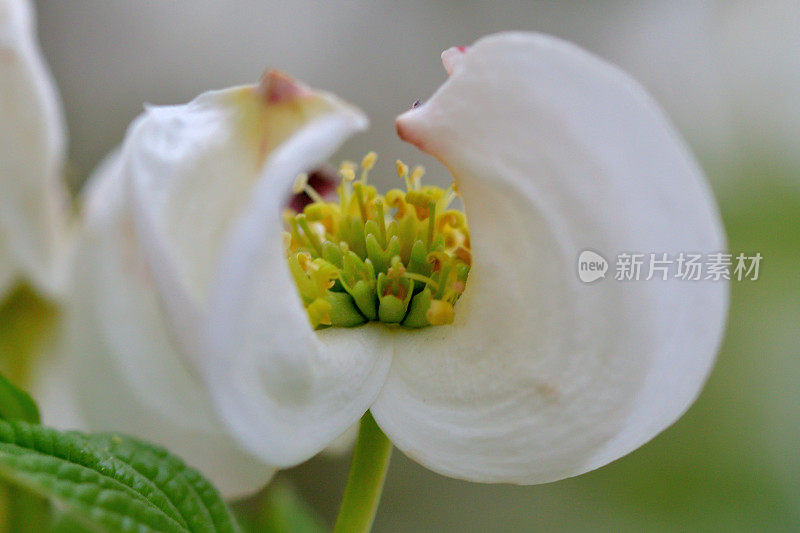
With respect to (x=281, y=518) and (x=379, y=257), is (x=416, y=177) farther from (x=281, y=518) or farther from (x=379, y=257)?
(x=281, y=518)

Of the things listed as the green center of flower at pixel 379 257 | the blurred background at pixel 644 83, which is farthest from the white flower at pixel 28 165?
the blurred background at pixel 644 83

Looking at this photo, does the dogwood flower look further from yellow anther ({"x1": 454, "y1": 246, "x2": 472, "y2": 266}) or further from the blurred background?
the blurred background

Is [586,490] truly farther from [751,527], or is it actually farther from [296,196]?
[296,196]

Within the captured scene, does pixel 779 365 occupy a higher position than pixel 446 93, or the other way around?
pixel 446 93

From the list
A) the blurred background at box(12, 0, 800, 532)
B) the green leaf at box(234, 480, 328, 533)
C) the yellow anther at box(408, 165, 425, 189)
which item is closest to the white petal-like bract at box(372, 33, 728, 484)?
the yellow anther at box(408, 165, 425, 189)

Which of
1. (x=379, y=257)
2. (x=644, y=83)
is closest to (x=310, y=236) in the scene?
(x=379, y=257)

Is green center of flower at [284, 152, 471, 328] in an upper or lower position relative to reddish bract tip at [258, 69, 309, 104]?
lower

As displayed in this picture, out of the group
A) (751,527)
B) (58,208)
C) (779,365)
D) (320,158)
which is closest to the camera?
(320,158)

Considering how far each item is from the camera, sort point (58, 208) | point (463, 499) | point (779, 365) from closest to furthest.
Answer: point (58, 208)
point (779, 365)
point (463, 499)

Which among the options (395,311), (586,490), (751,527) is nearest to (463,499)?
(586,490)
